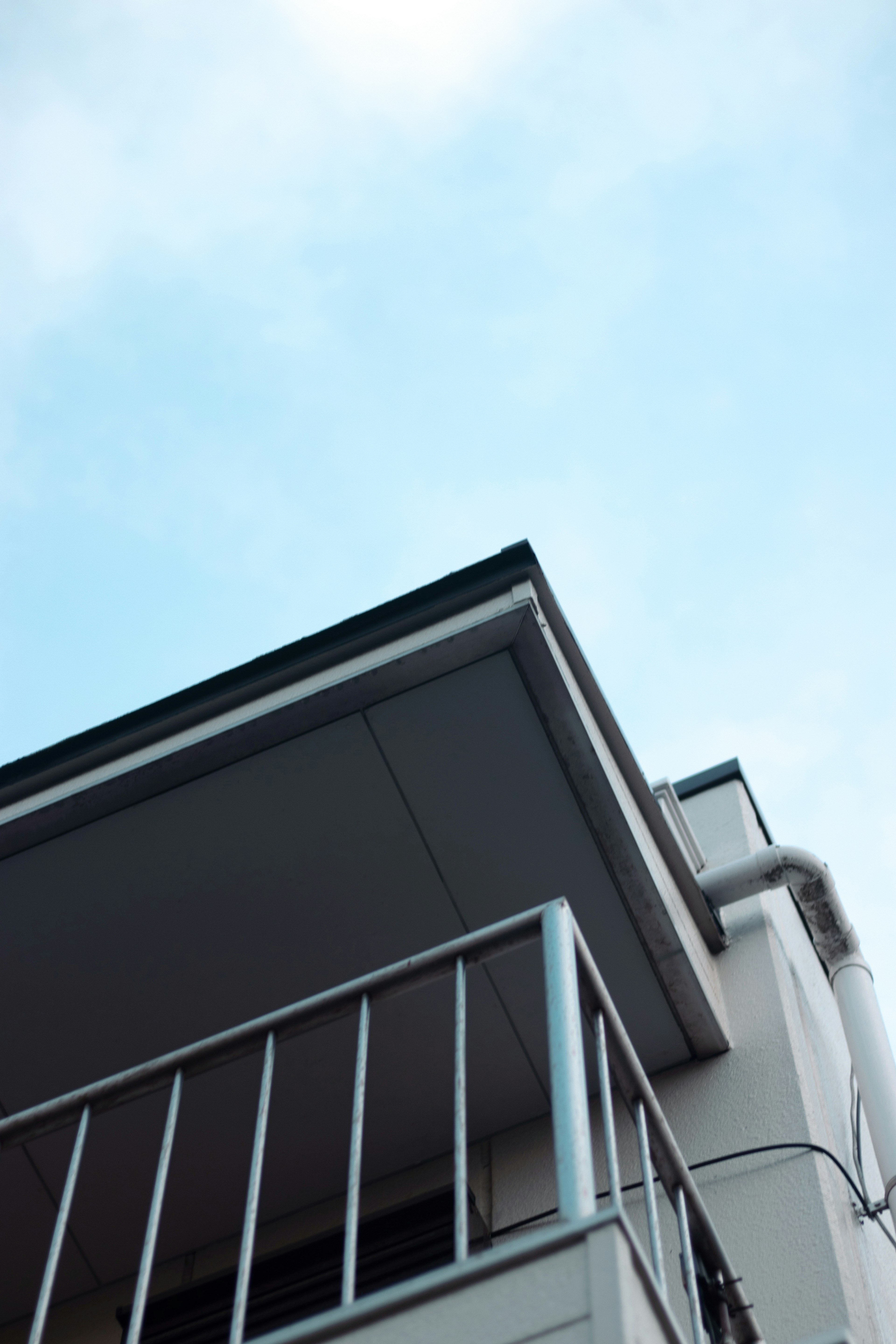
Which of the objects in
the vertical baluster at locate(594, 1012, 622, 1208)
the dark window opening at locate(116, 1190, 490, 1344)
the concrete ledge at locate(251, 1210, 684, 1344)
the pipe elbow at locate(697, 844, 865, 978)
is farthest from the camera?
the pipe elbow at locate(697, 844, 865, 978)

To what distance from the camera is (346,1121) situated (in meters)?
4.43

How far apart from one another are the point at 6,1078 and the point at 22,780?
3.81ft

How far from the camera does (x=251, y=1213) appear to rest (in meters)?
2.30

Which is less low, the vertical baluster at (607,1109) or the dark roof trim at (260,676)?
the dark roof trim at (260,676)

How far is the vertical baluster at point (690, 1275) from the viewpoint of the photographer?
2455 millimetres

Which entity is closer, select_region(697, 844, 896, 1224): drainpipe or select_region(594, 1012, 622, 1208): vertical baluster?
select_region(594, 1012, 622, 1208): vertical baluster

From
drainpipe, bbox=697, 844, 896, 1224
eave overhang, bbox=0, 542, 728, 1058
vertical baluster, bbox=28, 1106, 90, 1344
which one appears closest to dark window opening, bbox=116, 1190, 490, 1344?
eave overhang, bbox=0, 542, 728, 1058

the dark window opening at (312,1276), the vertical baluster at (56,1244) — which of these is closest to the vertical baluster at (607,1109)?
the vertical baluster at (56,1244)

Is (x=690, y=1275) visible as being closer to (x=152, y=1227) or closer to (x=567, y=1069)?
(x=567, y=1069)

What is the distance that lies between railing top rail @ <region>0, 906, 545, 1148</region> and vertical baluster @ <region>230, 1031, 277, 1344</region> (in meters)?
0.07

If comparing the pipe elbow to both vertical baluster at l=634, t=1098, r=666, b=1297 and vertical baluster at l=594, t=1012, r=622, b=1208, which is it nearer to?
vertical baluster at l=634, t=1098, r=666, b=1297

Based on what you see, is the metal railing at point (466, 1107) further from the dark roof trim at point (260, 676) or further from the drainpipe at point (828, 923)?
the drainpipe at point (828, 923)

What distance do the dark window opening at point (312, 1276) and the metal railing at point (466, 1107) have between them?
1.23 metres

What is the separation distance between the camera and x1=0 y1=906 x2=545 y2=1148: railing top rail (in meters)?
2.59
